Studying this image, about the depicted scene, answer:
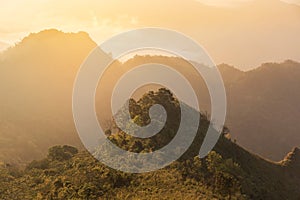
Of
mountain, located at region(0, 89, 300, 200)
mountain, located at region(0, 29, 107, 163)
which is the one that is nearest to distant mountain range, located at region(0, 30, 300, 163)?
mountain, located at region(0, 29, 107, 163)

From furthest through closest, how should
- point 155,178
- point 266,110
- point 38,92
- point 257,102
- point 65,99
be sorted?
point 257,102
point 266,110
point 65,99
point 38,92
point 155,178

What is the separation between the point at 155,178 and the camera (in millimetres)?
32500

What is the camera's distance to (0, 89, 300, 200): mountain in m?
30.6

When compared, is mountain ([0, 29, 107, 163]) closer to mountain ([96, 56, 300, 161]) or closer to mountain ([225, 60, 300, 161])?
mountain ([96, 56, 300, 161])

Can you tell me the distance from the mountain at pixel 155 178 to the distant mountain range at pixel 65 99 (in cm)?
5790

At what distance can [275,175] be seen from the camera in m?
48.3

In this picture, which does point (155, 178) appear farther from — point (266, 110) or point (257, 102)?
point (257, 102)

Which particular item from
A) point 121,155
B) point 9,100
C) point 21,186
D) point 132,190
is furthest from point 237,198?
point 9,100

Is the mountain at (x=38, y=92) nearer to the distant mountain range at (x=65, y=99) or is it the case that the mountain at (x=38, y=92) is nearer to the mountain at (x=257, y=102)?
the distant mountain range at (x=65, y=99)

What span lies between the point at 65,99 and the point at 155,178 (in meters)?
124

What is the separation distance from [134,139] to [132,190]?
7.28 metres

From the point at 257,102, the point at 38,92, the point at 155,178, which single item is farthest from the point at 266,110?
the point at 155,178

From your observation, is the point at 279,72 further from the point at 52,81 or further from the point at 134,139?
the point at 134,139

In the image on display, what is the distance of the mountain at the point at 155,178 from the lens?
30641mm
